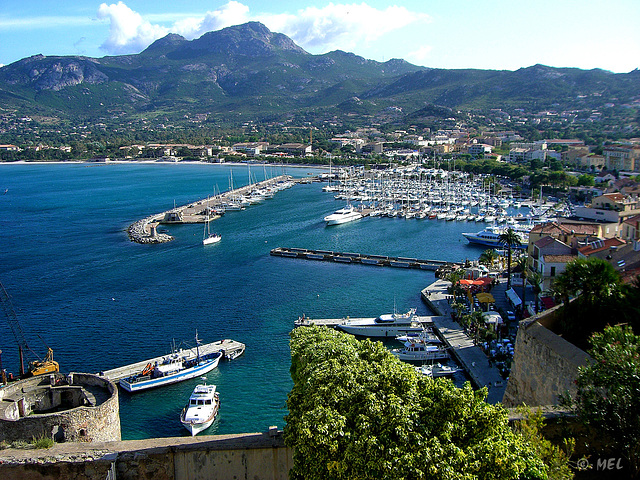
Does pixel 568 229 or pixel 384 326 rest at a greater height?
pixel 568 229

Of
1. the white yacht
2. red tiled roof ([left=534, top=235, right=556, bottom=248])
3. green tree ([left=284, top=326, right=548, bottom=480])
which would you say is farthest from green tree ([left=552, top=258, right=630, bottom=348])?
the white yacht

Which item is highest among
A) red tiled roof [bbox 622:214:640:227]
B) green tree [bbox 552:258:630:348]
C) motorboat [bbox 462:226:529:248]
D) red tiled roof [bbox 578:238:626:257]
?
green tree [bbox 552:258:630:348]

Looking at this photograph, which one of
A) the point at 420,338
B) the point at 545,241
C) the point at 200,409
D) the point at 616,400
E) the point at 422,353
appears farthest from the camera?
the point at 545,241

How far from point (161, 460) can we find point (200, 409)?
8.10m

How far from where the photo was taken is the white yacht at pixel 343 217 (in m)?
43.5

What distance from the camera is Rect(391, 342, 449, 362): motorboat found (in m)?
17.6

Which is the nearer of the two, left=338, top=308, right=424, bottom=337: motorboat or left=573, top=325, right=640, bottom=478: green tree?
left=573, top=325, right=640, bottom=478: green tree

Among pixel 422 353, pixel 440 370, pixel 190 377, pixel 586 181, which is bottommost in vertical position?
pixel 190 377

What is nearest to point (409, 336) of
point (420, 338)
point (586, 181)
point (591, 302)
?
point (420, 338)

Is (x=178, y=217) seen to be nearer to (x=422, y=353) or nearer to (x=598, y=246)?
(x=422, y=353)

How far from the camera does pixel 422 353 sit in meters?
17.6

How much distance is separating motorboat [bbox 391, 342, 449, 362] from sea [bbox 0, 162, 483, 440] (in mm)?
3865

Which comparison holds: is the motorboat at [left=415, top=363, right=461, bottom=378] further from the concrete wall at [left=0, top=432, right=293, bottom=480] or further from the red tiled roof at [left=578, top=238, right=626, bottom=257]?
the concrete wall at [left=0, top=432, right=293, bottom=480]

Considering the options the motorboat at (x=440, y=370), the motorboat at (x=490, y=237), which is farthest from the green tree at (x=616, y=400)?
the motorboat at (x=490, y=237)
